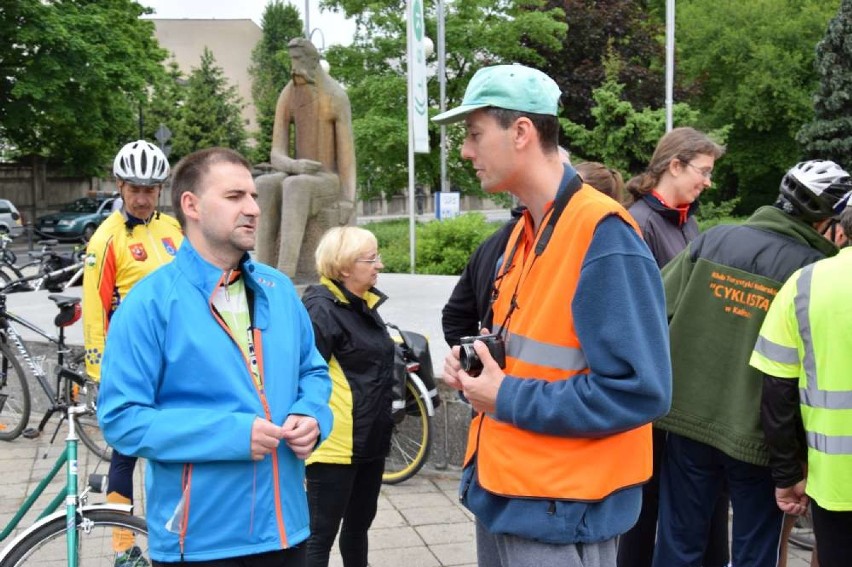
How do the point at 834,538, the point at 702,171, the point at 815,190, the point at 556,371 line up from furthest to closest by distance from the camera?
the point at 702,171 < the point at 815,190 < the point at 834,538 < the point at 556,371

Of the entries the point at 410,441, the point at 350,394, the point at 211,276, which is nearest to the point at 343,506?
the point at 350,394

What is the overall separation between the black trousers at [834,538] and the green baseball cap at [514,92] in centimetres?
169

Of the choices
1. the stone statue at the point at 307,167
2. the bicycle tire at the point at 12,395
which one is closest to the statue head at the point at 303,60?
the stone statue at the point at 307,167

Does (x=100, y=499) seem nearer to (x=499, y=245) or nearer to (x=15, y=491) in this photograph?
(x=15, y=491)

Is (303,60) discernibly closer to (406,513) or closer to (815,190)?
(406,513)

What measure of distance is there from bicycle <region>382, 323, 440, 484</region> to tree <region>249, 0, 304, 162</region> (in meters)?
54.3

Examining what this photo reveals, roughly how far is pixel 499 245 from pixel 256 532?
120cm

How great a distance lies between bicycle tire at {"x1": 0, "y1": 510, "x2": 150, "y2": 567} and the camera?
3.55 m

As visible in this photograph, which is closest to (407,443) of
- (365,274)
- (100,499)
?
(100,499)

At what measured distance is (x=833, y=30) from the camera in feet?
97.1

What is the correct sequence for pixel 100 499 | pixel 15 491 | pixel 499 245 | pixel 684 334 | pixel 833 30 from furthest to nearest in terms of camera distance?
pixel 833 30
pixel 15 491
pixel 100 499
pixel 684 334
pixel 499 245

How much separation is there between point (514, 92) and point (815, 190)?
5.16 feet

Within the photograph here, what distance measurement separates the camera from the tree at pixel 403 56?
31.4m

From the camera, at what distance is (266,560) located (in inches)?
105
